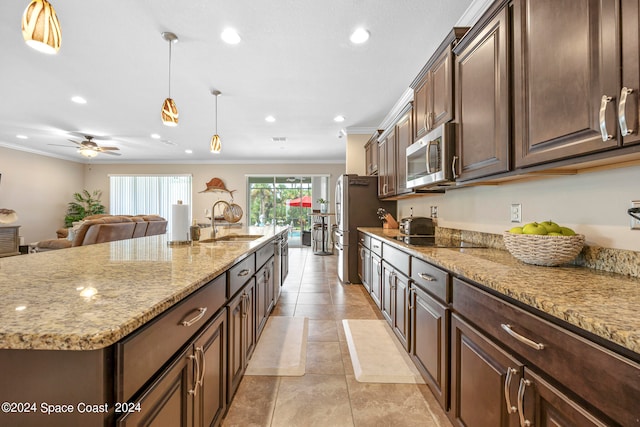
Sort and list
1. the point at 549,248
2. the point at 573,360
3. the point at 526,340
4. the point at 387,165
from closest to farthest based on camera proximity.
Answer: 1. the point at 573,360
2. the point at 526,340
3. the point at 549,248
4. the point at 387,165

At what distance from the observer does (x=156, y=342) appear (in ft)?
A: 2.40

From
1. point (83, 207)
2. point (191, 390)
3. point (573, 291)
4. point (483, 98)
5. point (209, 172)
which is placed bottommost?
point (191, 390)

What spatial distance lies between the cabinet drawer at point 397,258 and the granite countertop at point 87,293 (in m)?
1.22

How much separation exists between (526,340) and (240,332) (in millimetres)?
1340

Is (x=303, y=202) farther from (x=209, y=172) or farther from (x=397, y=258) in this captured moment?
(x=397, y=258)

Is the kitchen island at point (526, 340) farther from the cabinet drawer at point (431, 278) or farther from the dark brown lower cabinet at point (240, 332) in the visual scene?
the dark brown lower cabinet at point (240, 332)

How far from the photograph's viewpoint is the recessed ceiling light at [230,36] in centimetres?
235

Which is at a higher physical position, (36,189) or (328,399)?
(36,189)

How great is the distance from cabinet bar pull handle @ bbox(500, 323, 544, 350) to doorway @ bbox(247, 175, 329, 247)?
294 inches

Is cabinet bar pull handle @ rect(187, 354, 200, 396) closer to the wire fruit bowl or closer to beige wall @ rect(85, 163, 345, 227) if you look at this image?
the wire fruit bowl

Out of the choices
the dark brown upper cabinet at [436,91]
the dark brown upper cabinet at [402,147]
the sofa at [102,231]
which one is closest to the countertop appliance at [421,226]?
the dark brown upper cabinet at [402,147]

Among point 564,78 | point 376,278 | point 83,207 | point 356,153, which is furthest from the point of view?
point 83,207

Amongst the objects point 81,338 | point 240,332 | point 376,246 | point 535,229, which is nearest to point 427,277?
point 535,229

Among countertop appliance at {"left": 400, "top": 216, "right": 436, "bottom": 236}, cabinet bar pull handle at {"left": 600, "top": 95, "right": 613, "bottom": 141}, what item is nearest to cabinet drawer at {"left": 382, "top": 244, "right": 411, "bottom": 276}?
countertop appliance at {"left": 400, "top": 216, "right": 436, "bottom": 236}
